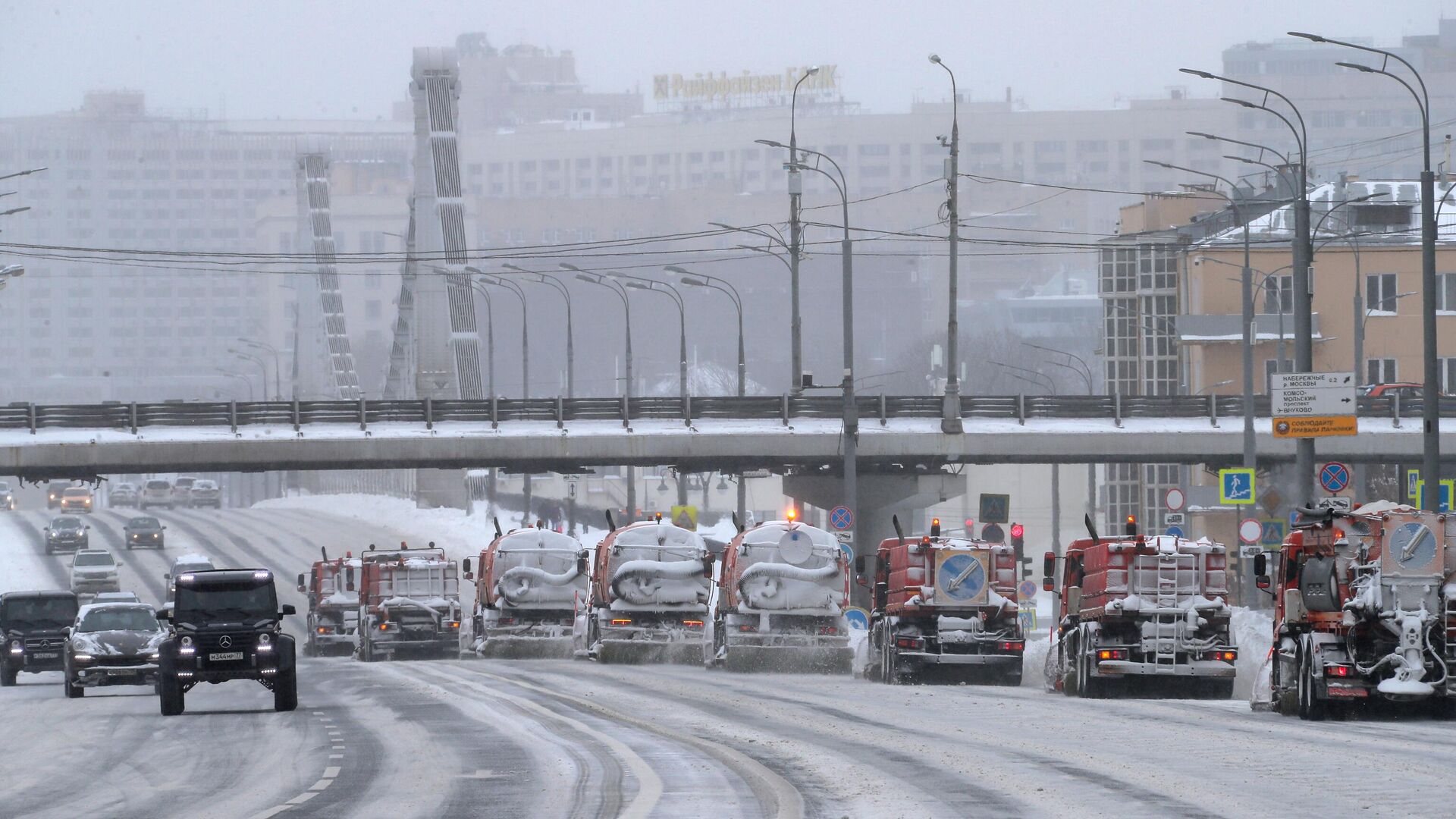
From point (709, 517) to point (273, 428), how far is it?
42427 mm

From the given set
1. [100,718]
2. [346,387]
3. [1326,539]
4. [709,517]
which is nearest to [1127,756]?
[1326,539]

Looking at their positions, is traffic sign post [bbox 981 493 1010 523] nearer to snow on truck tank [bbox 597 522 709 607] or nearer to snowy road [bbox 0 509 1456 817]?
snow on truck tank [bbox 597 522 709 607]

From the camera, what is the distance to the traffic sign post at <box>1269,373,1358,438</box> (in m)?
31.8

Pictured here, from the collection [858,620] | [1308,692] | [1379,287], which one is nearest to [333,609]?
[858,620]

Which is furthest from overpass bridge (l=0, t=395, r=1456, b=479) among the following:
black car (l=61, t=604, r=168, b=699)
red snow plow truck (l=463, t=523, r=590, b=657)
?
black car (l=61, t=604, r=168, b=699)

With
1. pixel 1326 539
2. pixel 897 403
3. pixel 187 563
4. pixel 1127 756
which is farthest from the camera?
pixel 187 563

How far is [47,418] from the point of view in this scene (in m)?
56.4

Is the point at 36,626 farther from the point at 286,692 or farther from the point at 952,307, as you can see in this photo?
the point at 952,307

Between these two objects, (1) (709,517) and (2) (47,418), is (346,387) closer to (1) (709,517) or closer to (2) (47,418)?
(1) (709,517)

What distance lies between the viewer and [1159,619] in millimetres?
25938

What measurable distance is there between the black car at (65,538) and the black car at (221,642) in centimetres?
6588

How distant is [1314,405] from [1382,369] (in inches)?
1922

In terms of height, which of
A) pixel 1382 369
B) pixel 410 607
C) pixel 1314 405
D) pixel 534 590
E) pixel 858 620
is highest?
pixel 1382 369

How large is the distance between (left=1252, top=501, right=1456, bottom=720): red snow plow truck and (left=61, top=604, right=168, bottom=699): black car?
652 inches
